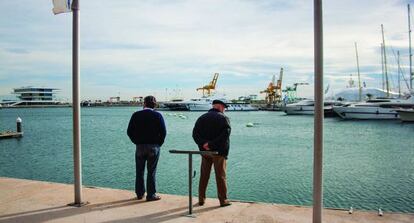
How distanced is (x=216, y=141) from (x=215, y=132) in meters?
0.16

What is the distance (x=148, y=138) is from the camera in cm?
738

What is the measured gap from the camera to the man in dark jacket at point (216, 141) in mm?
6922

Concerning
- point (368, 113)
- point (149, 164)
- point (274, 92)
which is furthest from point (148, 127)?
point (274, 92)

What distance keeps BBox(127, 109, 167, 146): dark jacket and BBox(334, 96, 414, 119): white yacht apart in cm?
6977

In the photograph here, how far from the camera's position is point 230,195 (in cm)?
1328

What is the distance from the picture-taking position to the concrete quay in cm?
612

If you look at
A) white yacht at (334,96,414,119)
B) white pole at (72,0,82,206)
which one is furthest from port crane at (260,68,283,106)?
white pole at (72,0,82,206)

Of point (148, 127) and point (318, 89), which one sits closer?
point (318, 89)

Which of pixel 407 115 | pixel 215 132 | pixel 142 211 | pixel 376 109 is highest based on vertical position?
pixel 215 132

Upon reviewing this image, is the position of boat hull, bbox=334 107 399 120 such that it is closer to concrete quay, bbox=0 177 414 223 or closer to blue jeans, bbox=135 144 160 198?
concrete quay, bbox=0 177 414 223

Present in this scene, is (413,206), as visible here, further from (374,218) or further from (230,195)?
(374,218)

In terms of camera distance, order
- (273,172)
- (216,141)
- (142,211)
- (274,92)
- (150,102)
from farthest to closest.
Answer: (274,92)
(273,172)
(150,102)
(216,141)
(142,211)

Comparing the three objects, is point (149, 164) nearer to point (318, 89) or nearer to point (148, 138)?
point (148, 138)

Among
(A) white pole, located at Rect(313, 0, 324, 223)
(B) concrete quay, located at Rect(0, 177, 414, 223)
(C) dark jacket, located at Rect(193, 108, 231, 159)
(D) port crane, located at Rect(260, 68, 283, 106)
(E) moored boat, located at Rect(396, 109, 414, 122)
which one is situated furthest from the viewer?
(D) port crane, located at Rect(260, 68, 283, 106)
